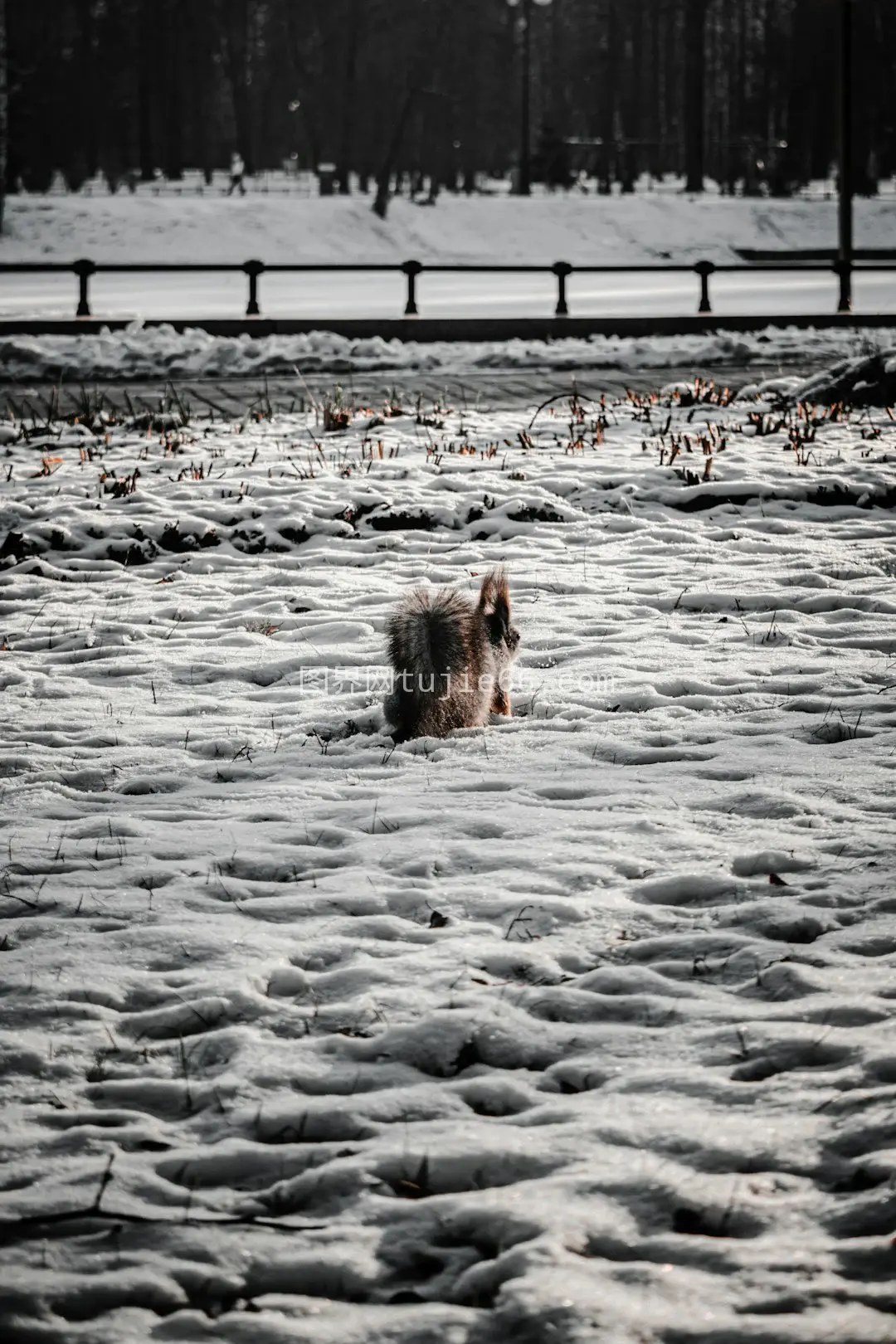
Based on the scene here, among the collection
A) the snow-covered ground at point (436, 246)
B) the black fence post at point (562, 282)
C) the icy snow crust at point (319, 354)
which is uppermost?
the snow-covered ground at point (436, 246)

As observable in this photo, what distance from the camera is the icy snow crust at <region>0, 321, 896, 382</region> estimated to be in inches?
682

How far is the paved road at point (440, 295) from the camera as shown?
84.0ft

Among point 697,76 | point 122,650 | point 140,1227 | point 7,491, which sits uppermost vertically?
point 697,76

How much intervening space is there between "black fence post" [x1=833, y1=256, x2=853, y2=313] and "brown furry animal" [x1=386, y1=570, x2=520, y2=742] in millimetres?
19138

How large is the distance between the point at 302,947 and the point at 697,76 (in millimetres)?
58614

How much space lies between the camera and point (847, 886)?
13.6 feet

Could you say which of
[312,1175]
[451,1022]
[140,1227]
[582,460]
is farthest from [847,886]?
[582,460]

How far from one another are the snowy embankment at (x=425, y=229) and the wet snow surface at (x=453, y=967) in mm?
38538

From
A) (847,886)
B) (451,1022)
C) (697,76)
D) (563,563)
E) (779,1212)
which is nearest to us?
(779,1212)

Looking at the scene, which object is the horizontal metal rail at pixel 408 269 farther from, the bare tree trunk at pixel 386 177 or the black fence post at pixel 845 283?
the bare tree trunk at pixel 386 177

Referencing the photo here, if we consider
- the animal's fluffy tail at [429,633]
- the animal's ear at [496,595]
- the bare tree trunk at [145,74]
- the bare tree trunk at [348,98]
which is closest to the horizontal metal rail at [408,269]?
the animal's ear at [496,595]

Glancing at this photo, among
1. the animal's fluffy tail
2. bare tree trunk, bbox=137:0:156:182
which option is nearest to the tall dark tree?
bare tree trunk, bbox=137:0:156:182

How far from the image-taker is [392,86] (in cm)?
6619

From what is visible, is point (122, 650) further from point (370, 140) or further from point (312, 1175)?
point (370, 140)
